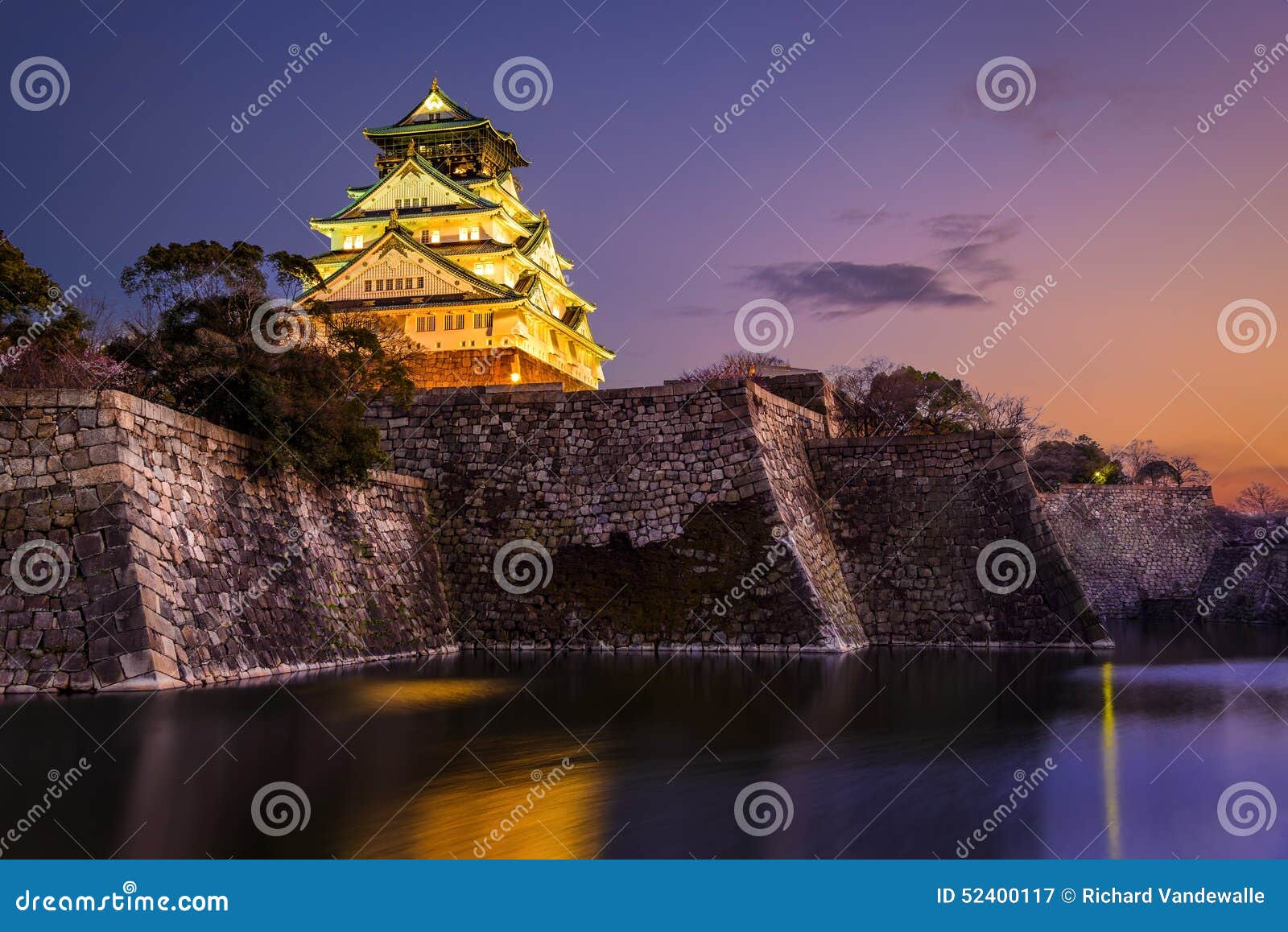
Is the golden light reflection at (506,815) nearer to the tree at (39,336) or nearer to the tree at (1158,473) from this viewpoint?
the tree at (39,336)

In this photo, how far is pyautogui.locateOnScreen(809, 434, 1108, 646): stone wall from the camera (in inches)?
888

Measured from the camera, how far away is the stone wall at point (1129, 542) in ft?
153

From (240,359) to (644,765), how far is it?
32.3 feet

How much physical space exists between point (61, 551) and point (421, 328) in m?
38.4

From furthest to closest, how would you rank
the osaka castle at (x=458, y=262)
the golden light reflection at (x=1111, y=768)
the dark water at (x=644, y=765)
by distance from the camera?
the osaka castle at (x=458, y=262) → the golden light reflection at (x=1111, y=768) → the dark water at (x=644, y=765)

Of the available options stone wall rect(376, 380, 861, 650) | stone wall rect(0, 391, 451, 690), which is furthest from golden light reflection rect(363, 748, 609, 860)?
stone wall rect(376, 380, 861, 650)

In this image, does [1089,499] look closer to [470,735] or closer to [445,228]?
[445,228]

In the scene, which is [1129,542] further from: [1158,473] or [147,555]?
[147,555]

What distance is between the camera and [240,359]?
54.2 feet

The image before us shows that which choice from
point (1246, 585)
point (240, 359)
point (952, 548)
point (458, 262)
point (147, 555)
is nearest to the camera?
point (147, 555)

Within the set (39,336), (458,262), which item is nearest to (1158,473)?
(458,262)

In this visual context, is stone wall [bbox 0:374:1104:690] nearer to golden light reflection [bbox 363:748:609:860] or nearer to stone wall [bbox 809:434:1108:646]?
stone wall [bbox 809:434:1108:646]

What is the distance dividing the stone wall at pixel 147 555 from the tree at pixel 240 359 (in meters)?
0.66

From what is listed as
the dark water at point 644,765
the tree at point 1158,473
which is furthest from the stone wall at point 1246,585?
the dark water at point 644,765
